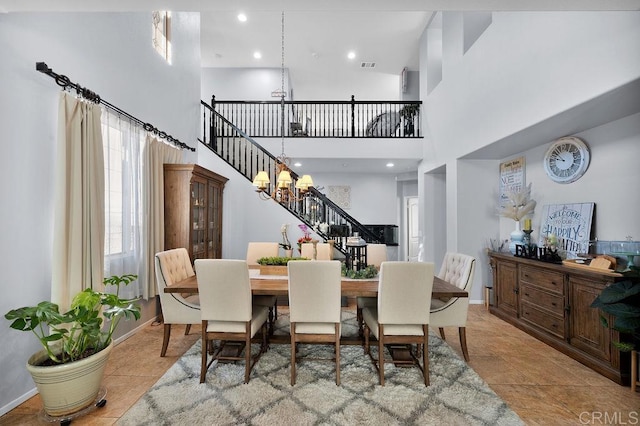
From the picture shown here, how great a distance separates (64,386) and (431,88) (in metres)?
6.89

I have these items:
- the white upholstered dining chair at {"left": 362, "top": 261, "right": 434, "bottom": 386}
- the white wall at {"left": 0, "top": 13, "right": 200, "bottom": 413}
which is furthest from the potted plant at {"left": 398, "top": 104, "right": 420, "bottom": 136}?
the white wall at {"left": 0, "top": 13, "right": 200, "bottom": 413}

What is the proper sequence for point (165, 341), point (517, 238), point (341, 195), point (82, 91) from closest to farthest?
point (82, 91)
point (165, 341)
point (517, 238)
point (341, 195)

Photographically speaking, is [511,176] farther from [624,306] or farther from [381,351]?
[381,351]

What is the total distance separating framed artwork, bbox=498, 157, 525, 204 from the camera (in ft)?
13.2

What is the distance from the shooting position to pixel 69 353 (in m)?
1.98

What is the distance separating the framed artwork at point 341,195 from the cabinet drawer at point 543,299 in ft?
17.6

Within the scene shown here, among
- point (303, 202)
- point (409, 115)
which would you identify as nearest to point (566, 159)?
point (409, 115)

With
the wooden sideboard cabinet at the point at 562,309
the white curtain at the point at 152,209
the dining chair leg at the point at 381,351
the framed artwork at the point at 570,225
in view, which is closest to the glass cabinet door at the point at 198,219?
the white curtain at the point at 152,209

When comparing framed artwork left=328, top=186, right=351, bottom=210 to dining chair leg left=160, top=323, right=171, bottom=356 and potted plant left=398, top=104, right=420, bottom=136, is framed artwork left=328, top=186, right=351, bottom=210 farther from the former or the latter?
dining chair leg left=160, top=323, right=171, bottom=356

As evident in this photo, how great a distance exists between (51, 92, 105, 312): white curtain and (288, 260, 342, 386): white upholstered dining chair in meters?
1.81

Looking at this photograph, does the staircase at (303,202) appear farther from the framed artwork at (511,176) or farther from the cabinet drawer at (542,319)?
the cabinet drawer at (542,319)

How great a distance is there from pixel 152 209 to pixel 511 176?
5.10 metres

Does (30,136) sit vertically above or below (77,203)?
above

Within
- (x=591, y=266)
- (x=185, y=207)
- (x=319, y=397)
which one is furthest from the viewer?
(x=185, y=207)
